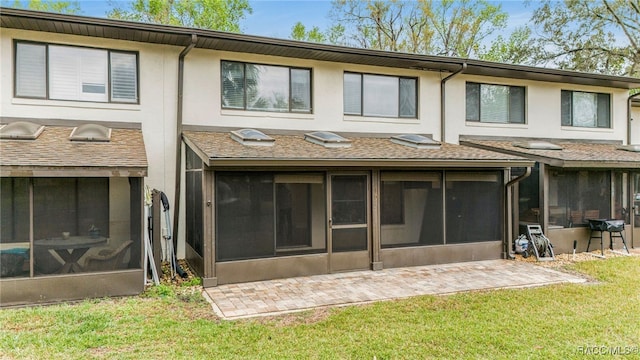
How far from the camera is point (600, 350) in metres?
4.69

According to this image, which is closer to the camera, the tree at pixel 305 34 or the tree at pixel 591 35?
the tree at pixel 591 35

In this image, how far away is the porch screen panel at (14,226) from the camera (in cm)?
624

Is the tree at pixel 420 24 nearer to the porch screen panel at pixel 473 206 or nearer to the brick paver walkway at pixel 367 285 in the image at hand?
the porch screen panel at pixel 473 206

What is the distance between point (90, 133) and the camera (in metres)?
7.82

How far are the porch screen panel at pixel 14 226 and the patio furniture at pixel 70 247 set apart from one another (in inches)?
9.2

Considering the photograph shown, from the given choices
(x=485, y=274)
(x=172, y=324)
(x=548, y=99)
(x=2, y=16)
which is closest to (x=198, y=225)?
(x=172, y=324)

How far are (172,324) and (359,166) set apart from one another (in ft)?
14.7

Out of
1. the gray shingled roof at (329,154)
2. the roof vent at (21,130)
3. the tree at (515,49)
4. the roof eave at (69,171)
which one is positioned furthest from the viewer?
the tree at (515,49)

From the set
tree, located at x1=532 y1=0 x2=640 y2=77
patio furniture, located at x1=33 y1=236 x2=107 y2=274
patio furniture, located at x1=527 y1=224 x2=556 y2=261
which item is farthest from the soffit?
tree, located at x1=532 y1=0 x2=640 y2=77

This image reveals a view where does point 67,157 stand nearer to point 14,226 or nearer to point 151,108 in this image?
point 14,226

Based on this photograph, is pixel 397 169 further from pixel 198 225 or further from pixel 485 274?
pixel 198 225

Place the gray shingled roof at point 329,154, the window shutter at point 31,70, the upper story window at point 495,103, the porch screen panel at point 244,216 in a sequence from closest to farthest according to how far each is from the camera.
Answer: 1. the gray shingled roof at point 329,154
2. the porch screen panel at point 244,216
3. the window shutter at point 31,70
4. the upper story window at point 495,103

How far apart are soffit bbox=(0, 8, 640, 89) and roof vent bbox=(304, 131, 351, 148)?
1.94 metres

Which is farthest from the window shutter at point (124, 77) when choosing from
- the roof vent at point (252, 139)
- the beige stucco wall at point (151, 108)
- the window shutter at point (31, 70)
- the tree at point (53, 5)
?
the tree at point (53, 5)
